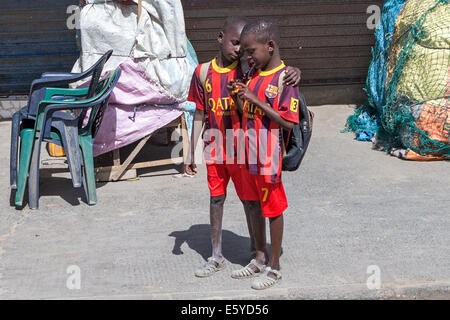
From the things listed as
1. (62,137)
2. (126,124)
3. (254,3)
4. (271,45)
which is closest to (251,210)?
(271,45)

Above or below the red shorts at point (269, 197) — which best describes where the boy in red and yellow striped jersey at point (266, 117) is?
above

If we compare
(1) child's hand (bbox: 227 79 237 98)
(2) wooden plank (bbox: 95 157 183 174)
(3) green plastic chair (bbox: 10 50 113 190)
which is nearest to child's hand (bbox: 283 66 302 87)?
(1) child's hand (bbox: 227 79 237 98)

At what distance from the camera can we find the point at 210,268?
15.1ft

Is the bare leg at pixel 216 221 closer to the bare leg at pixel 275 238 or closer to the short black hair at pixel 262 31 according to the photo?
the bare leg at pixel 275 238

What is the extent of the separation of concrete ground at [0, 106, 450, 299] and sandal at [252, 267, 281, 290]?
0.05m

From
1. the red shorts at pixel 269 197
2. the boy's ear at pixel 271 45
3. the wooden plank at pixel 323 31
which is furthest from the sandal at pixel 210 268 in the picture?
the wooden plank at pixel 323 31

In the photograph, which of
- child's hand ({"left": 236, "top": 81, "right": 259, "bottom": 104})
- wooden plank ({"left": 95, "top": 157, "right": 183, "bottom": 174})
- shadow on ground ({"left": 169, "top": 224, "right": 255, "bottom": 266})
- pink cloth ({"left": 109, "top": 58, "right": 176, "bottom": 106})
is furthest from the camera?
wooden plank ({"left": 95, "top": 157, "right": 183, "bottom": 174})

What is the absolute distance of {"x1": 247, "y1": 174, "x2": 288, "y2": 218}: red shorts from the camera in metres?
4.27

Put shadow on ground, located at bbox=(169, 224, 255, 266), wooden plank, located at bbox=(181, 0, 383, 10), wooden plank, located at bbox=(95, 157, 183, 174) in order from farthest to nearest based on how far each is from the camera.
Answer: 1. wooden plank, located at bbox=(181, 0, 383, 10)
2. wooden plank, located at bbox=(95, 157, 183, 174)
3. shadow on ground, located at bbox=(169, 224, 255, 266)

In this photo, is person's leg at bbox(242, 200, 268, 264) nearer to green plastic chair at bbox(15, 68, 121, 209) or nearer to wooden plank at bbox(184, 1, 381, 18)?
green plastic chair at bbox(15, 68, 121, 209)

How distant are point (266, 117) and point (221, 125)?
35 cm

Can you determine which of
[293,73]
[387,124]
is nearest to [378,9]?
[387,124]

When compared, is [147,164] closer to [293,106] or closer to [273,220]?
[273,220]

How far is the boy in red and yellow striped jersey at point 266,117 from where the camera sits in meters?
4.06
